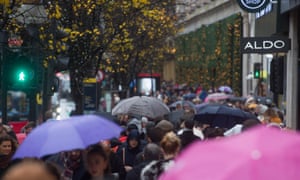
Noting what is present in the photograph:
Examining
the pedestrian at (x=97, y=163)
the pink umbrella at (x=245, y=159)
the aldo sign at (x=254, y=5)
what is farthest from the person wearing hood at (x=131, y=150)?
the aldo sign at (x=254, y=5)

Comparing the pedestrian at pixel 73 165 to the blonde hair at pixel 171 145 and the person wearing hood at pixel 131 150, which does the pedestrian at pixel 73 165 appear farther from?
the person wearing hood at pixel 131 150

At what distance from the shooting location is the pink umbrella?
11.9ft

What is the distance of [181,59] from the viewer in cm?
6738

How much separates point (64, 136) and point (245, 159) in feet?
12.2

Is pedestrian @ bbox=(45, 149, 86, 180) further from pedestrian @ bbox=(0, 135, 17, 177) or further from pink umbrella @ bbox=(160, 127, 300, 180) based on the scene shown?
pink umbrella @ bbox=(160, 127, 300, 180)

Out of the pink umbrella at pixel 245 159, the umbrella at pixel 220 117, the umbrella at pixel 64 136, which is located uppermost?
the pink umbrella at pixel 245 159

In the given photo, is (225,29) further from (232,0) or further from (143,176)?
(143,176)

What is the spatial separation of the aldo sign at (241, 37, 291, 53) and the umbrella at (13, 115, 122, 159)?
1188 centimetres

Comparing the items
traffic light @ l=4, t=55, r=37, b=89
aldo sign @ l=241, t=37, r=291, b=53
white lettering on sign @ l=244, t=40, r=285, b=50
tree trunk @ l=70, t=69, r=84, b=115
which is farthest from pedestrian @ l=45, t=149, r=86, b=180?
tree trunk @ l=70, t=69, r=84, b=115

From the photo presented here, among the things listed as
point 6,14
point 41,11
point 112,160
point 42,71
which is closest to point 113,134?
point 112,160

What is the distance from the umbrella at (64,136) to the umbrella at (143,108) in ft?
33.5

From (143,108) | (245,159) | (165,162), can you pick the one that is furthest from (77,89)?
(245,159)

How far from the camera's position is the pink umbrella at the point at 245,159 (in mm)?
3631

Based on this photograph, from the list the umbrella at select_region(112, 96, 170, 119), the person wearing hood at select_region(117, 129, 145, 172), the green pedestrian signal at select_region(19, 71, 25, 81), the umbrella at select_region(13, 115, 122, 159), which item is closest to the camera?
the umbrella at select_region(13, 115, 122, 159)
